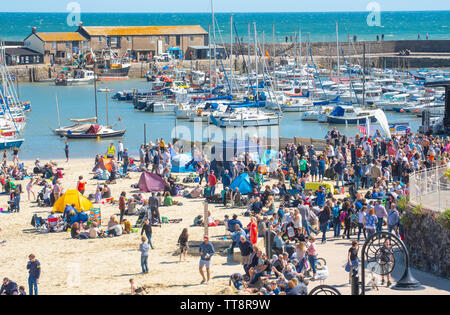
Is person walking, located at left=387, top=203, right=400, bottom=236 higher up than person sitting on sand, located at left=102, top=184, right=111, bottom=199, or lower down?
higher up

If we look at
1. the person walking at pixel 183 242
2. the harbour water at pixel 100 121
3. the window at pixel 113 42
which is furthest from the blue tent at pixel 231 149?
the window at pixel 113 42

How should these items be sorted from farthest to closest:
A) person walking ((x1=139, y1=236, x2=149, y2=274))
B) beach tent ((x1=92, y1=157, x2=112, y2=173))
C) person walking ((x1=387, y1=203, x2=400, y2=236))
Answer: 1. beach tent ((x1=92, y1=157, x2=112, y2=173))
2. person walking ((x1=387, y1=203, x2=400, y2=236))
3. person walking ((x1=139, y1=236, x2=149, y2=274))

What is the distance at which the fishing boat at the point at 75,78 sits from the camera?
82562 mm

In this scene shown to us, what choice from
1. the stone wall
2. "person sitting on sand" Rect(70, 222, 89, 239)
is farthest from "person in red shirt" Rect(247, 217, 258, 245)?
"person sitting on sand" Rect(70, 222, 89, 239)

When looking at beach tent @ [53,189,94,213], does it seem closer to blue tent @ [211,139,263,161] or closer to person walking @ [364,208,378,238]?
blue tent @ [211,139,263,161]

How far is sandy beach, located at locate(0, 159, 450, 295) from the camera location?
1608 centimetres

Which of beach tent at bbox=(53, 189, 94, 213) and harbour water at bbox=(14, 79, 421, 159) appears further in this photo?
harbour water at bbox=(14, 79, 421, 159)

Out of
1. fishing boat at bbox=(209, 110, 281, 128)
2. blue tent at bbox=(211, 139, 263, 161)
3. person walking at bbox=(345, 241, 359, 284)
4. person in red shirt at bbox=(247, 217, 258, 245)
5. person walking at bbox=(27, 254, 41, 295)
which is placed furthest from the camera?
fishing boat at bbox=(209, 110, 281, 128)

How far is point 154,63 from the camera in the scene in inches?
3433

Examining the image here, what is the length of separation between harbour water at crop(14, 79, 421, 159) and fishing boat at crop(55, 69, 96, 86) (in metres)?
4.89

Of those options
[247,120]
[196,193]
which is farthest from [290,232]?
[247,120]

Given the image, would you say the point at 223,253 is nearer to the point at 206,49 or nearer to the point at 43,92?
the point at 43,92

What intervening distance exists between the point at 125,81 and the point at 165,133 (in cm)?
3692
